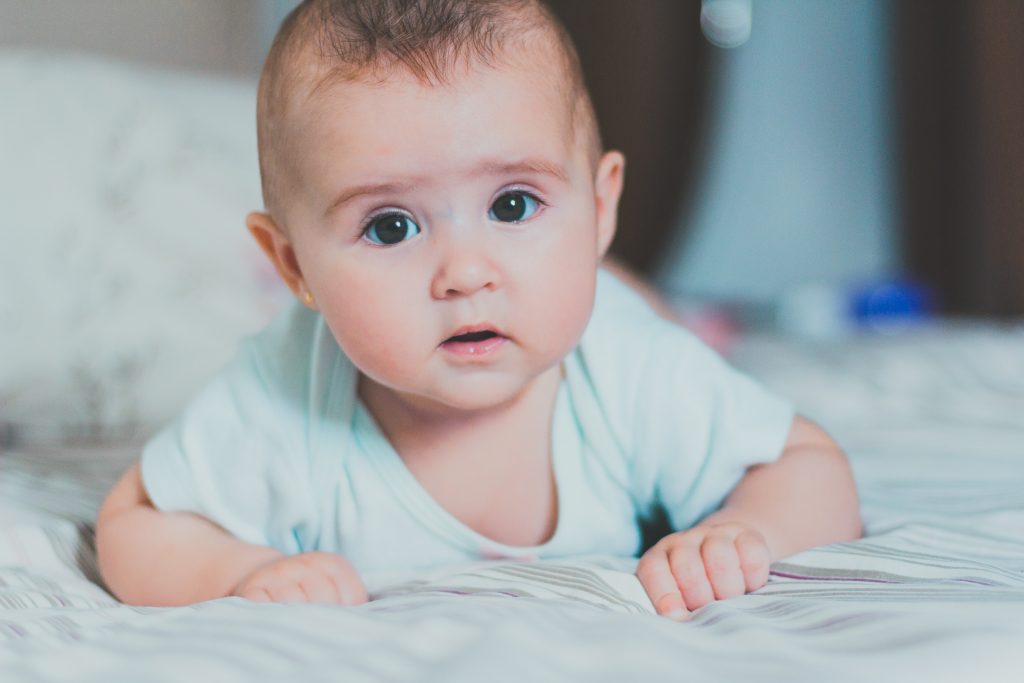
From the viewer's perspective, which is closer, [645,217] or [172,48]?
[172,48]

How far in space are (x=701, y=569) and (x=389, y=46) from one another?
17.5 inches

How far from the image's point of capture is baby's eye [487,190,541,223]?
80 centimetres

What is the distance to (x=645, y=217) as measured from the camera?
12.5 feet

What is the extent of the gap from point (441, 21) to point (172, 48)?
2411 mm

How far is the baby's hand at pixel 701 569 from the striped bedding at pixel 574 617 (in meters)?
0.01

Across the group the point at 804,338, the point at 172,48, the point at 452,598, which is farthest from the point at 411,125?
the point at 172,48

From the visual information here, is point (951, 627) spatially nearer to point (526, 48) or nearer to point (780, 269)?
point (526, 48)

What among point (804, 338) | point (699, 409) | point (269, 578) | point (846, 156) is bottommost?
point (269, 578)

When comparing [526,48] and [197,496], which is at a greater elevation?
[526,48]

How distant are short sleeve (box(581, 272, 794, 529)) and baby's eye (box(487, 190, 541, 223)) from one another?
0.66 ft

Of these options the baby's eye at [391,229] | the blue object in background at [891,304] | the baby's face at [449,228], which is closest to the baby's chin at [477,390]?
the baby's face at [449,228]

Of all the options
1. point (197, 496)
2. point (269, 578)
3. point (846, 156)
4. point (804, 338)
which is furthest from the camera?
point (846, 156)

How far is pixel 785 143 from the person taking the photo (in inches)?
151

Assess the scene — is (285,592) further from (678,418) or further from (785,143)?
(785,143)
